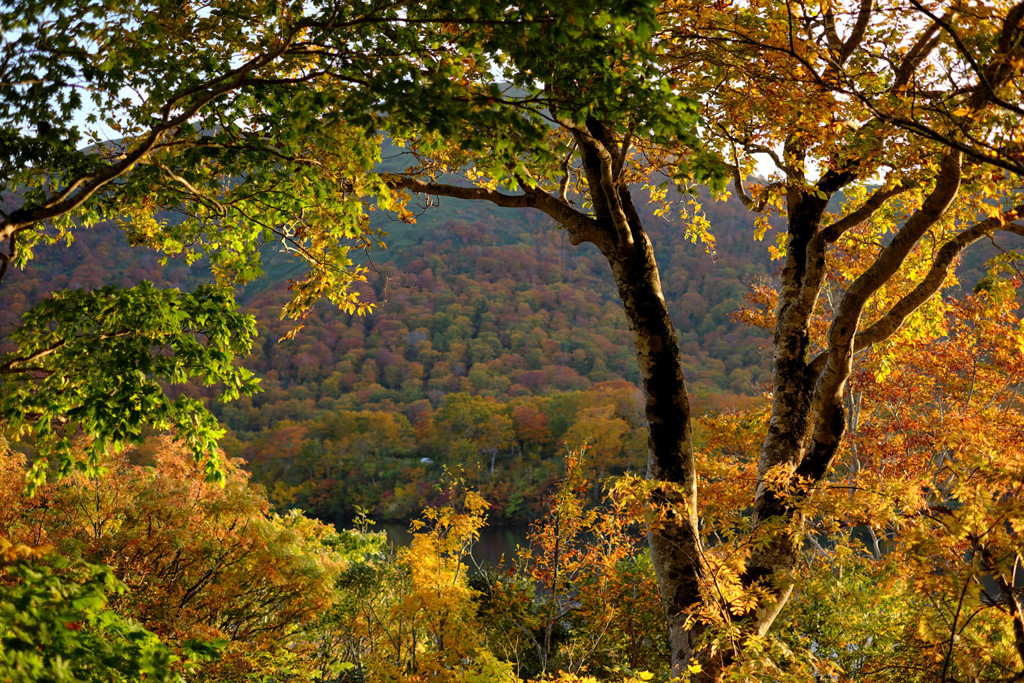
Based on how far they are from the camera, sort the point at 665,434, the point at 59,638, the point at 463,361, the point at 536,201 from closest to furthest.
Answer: the point at 59,638 → the point at 665,434 → the point at 536,201 → the point at 463,361

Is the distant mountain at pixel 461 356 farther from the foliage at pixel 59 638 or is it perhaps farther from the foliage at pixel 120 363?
the foliage at pixel 59 638

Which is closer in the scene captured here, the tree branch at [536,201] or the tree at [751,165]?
the tree at [751,165]

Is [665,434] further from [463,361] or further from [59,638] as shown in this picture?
[463,361]

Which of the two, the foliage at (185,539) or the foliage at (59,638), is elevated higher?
the foliage at (59,638)

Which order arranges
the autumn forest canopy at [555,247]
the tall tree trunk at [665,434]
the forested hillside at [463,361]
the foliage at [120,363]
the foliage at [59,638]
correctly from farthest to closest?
the forested hillside at [463,361] → the tall tree trunk at [665,434] → the foliage at [120,363] → the autumn forest canopy at [555,247] → the foliage at [59,638]

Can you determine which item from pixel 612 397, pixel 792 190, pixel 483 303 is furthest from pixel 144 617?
pixel 483 303

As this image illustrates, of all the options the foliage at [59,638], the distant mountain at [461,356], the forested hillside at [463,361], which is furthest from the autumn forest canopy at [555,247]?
the distant mountain at [461,356]

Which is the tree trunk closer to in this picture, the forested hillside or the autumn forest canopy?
the autumn forest canopy

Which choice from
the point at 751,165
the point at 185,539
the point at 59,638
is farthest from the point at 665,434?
the point at 185,539

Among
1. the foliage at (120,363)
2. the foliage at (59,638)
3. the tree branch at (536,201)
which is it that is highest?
the tree branch at (536,201)

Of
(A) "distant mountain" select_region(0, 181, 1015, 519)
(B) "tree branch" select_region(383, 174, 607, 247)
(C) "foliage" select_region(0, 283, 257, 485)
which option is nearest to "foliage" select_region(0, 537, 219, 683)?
(C) "foliage" select_region(0, 283, 257, 485)

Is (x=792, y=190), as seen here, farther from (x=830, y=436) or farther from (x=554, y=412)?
(x=554, y=412)

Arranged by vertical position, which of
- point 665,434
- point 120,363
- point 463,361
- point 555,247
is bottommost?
point 120,363

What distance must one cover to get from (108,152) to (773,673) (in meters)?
4.55
